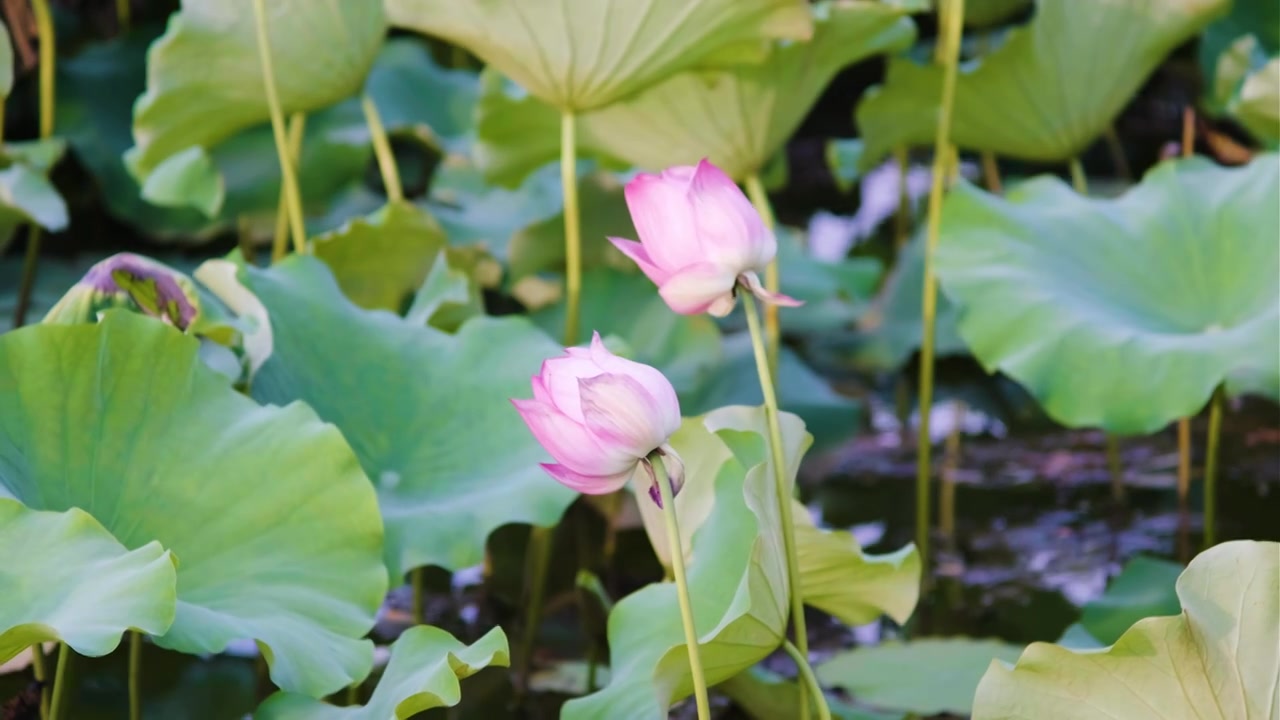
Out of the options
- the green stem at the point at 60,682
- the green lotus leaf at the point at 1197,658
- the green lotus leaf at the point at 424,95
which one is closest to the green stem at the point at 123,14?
the green lotus leaf at the point at 424,95

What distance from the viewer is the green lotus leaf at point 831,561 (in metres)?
0.92

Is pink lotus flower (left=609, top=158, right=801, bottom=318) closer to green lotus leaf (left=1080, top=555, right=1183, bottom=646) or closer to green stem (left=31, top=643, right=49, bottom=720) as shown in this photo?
green stem (left=31, top=643, right=49, bottom=720)

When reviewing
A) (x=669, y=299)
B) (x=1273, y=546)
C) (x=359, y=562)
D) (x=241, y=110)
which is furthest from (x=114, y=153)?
(x=1273, y=546)

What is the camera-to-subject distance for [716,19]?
125 centimetres

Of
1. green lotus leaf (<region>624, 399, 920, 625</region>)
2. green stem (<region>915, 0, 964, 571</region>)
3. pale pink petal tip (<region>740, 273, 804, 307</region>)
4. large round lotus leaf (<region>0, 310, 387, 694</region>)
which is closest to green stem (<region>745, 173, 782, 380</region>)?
green stem (<region>915, 0, 964, 571</region>)

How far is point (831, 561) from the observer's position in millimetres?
947

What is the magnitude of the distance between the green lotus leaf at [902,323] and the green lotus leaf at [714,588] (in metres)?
1.32

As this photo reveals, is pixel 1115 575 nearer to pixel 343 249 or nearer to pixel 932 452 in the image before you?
pixel 932 452

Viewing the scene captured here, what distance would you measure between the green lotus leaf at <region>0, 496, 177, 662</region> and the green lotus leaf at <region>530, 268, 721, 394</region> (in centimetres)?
99

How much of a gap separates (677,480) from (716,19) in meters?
0.67

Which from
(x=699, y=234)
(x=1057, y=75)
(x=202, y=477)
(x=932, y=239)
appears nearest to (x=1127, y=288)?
(x=932, y=239)

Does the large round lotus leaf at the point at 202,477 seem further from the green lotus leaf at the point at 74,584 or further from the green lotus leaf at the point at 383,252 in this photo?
the green lotus leaf at the point at 383,252

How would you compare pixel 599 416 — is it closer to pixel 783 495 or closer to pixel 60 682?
pixel 783 495

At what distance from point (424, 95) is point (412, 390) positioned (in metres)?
1.54
